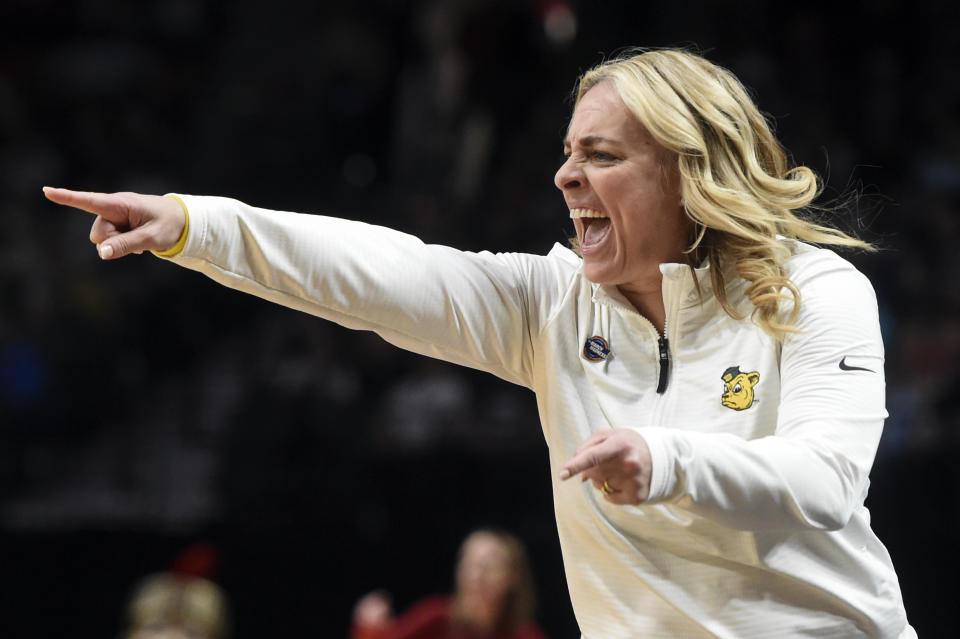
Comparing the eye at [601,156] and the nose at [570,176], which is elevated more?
the eye at [601,156]

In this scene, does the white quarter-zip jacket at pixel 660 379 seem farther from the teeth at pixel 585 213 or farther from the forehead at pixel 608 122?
the forehead at pixel 608 122

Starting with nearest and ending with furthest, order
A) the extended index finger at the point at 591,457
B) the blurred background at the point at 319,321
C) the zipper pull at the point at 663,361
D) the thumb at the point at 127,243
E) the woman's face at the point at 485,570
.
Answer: the extended index finger at the point at 591,457 → the thumb at the point at 127,243 → the zipper pull at the point at 663,361 → the woman's face at the point at 485,570 → the blurred background at the point at 319,321

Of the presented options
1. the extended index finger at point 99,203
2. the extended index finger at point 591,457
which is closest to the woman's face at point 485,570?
the extended index finger at point 99,203

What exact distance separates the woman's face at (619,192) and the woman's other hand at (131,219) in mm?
618

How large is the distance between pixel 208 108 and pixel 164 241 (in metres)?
5.74

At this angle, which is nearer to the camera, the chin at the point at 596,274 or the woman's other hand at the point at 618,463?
the woman's other hand at the point at 618,463

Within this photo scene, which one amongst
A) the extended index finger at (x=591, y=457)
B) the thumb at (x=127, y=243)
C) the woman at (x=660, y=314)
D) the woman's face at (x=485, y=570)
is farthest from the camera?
the woman's face at (x=485, y=570)

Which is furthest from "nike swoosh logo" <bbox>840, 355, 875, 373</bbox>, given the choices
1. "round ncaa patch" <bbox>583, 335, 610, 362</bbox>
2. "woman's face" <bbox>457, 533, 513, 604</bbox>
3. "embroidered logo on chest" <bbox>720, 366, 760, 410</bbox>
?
"woman's face" <bbox>457, 533, 513, 604</bbox>

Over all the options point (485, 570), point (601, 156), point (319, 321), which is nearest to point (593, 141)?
point (601, 156)

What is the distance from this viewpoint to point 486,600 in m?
4.41

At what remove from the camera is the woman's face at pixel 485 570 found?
14.4ft

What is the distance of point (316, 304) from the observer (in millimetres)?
1908

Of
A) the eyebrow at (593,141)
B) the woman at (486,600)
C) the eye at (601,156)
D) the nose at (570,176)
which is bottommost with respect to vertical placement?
the woman at (486,600)

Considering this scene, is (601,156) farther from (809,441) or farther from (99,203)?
(99,203)
